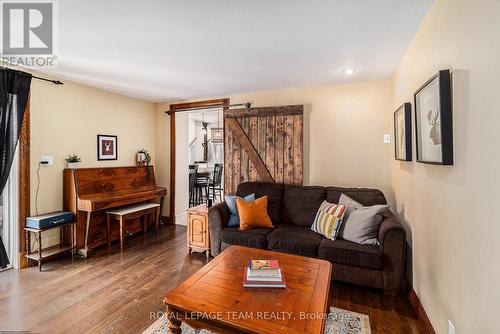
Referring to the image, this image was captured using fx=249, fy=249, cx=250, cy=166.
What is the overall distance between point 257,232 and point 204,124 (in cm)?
561

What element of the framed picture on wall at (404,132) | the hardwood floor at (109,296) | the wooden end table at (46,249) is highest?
the framed picture on wall at (404,132)

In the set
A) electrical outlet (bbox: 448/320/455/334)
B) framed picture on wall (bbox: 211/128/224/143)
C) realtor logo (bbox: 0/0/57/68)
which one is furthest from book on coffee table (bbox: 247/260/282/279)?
framed picture on wall (bbox: 211/128/224/143)

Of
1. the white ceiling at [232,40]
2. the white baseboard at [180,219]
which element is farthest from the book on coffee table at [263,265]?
the white baseboard at [180,219]

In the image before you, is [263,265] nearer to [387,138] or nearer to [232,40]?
[232,40]

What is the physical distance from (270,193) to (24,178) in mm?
2967

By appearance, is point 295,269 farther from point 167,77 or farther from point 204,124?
point 204,124

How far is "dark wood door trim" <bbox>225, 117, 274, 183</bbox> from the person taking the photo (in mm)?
3797

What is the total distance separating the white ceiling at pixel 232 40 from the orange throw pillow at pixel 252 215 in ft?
5.30

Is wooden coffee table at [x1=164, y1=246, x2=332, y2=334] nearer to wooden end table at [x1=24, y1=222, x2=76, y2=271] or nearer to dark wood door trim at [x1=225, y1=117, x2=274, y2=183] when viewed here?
dark wood door trim at [x1=225, y1=117, x2=274, y2=183]

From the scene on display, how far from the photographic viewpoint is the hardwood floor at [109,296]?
1937 mm

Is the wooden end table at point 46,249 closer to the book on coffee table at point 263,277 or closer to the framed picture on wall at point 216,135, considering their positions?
the book on coffee table at point 263,277

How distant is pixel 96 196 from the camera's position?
3404 mm

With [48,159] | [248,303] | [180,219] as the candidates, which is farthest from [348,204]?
[48,159]

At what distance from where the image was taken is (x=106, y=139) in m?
3.87
